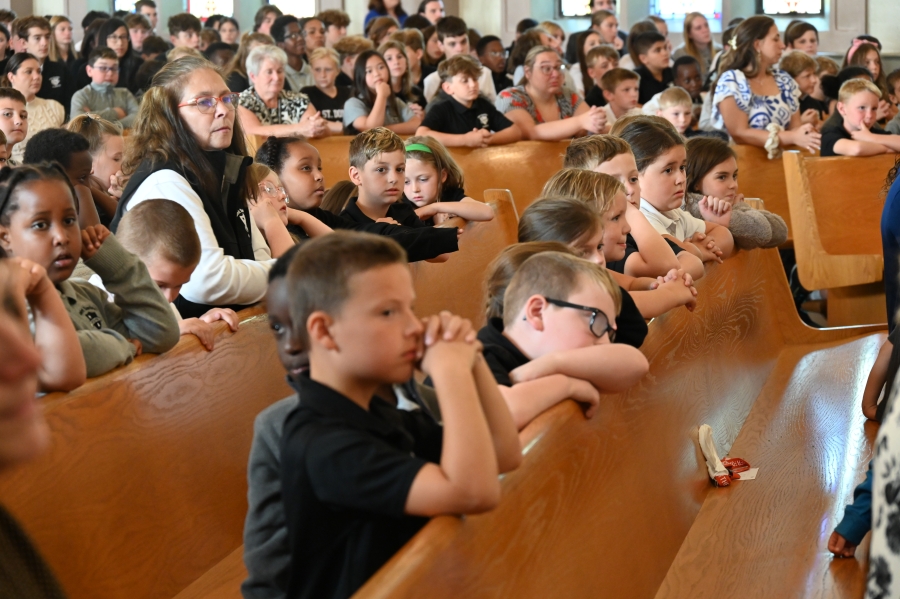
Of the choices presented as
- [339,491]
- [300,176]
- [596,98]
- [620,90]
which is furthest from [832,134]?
[339,491]

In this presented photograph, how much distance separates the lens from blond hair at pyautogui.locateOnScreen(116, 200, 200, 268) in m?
2.83

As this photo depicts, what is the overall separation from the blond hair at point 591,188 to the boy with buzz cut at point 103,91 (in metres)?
5.61

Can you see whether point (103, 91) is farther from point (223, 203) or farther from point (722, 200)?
point (722, 200)

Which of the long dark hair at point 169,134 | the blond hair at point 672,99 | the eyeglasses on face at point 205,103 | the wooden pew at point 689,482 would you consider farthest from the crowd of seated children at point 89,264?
the blond hair at point 672,99

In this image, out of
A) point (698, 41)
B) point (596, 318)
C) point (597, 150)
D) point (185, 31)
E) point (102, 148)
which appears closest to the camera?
point (596, 318)

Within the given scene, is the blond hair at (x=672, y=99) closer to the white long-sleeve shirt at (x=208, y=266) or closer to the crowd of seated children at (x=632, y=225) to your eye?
the crowd of seated children at (x=632, y=225)

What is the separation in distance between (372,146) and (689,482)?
1.97 m

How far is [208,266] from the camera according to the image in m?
3.11

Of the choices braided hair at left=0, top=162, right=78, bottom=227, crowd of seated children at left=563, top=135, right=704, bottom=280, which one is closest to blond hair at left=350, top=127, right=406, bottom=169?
crowd of seated children at left=563, top=135, right=704, bottom=280

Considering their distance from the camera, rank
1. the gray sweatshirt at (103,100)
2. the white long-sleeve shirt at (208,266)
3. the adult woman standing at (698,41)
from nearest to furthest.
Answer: the white long-sleeve shirt at (208,266), the gray sweatshirt at (103,100), the adult woman standing at (698,41)

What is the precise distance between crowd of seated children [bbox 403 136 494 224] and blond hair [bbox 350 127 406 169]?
0.40 meters

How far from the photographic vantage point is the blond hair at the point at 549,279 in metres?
2.23

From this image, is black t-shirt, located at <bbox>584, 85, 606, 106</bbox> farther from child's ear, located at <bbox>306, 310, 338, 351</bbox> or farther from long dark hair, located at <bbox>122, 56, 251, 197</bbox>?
child's ear, located at <bbox>306, 310, 338, 351</bbox>

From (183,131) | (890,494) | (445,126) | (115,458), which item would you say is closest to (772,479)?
(890,494)
